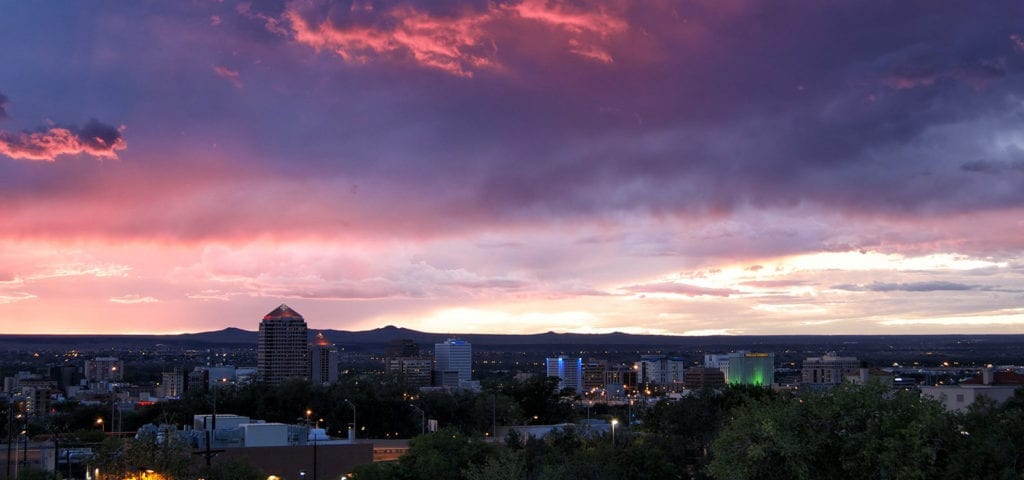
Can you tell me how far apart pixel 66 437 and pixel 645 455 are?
37632mm

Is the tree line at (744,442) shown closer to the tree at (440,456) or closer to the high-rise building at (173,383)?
the tree at (440,456)

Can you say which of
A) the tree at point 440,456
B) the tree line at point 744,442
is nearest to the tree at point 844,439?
the tree line at point 744,442

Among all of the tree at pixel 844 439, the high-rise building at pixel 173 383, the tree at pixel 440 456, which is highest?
the tree at pixel 844 439

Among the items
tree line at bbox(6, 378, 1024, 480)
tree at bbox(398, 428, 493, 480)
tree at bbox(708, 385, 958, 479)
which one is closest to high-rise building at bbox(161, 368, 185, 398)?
tree line at bbox(6, 378, 1024, 480)

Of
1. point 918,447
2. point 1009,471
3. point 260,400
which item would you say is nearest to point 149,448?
point 918,447

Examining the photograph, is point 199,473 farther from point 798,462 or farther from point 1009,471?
point 1009,471

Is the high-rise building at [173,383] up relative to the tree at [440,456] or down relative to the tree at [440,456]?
down

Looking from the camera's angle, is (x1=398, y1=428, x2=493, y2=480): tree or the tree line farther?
(x1=398, y1=428, x2=493, y2=480): tree

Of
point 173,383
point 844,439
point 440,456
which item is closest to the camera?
point 844,439

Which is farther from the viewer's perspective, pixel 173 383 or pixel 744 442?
pixel 173 383

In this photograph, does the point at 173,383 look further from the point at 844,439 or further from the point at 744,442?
the point at 844,439

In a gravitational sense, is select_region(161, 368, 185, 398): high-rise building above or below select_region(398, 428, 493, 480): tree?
below

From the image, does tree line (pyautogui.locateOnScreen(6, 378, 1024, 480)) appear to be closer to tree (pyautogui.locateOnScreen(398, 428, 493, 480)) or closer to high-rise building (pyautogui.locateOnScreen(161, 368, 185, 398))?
tree (pyautogui.locateOnScreen(398, 428, 493, 480))

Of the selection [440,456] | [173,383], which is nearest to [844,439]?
[440,456]
